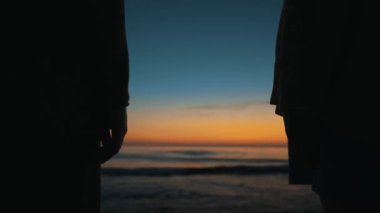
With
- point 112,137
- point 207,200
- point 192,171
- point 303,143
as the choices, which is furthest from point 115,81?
point 192,171

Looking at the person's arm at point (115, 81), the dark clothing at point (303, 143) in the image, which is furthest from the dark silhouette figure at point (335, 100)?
the person's arm at point (115, 81)

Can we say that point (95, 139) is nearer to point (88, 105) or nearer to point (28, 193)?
point (88, 105)

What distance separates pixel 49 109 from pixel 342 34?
0.99m

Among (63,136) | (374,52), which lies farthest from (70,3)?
(374,52)

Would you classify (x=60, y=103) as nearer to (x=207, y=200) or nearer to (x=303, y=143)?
(x=303, y=143)

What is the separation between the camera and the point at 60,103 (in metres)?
1.36

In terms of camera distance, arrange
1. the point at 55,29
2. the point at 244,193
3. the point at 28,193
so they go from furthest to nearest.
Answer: the point at 244,193 → the point at 55,29 → the point at 28,193

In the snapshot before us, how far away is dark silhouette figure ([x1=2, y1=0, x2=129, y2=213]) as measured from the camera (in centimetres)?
130

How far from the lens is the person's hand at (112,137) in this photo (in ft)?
5.10

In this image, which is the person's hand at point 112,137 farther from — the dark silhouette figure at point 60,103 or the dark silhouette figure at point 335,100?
the dark silhouette figure at point 335,100

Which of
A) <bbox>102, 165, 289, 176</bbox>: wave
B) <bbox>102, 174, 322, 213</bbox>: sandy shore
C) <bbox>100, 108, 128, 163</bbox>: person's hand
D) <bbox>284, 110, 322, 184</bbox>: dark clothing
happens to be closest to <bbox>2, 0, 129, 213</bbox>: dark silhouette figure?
<bbox>100, 108, 128, 163</bbox>: person's hand

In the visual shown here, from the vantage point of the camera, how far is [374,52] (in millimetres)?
1354

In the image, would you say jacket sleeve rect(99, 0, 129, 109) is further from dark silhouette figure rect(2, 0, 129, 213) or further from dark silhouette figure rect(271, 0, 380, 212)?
dark silhouette figure rect(271, 0, 380, 212)

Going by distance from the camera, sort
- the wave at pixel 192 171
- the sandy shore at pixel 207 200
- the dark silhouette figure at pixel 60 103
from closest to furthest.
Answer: the dark silhouette figure at pixel 60 103
the sandy shore at pixel 207 200
the wave at pixel 192 171
